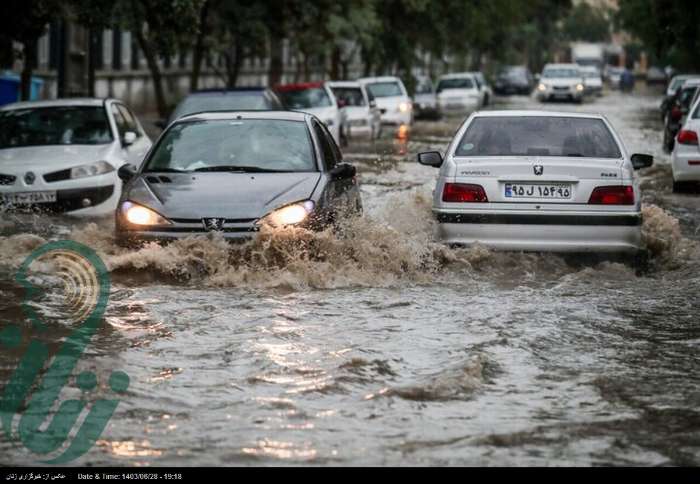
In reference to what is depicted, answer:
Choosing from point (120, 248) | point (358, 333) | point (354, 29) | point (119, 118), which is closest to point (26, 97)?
point (119, 118)

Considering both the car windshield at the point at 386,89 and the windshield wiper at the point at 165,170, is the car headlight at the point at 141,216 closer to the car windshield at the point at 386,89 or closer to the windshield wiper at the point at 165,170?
the windshield wiper at the point at 165,170

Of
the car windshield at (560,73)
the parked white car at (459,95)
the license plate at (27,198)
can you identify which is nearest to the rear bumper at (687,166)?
the license plate at (27,198)

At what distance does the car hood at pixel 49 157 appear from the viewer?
1644 centimetres

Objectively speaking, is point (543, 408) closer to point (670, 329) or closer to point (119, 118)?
point (670, 329)

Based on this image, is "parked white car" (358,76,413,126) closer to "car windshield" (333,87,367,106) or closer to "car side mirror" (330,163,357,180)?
"car windshield" (333,87,367,106)

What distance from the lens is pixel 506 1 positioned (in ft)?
233

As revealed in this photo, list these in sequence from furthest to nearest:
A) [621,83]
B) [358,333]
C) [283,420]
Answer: [621,83]
[358,333]
[283,420]

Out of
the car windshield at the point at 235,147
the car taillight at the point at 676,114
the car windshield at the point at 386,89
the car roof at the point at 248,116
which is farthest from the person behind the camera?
the car windshield at the point at 386,89

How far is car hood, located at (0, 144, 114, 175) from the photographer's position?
16.4 metres

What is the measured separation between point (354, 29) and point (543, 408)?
36755 mm

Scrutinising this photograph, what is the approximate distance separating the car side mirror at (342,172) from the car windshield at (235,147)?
0.19 m

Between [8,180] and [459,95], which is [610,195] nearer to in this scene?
[8,180]

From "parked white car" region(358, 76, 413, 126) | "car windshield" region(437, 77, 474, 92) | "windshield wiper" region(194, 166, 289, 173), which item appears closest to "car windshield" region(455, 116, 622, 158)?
"windshield wiper" region(194, 166, 289, 173)

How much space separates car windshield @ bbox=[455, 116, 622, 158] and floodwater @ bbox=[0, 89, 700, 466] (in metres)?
0.93
